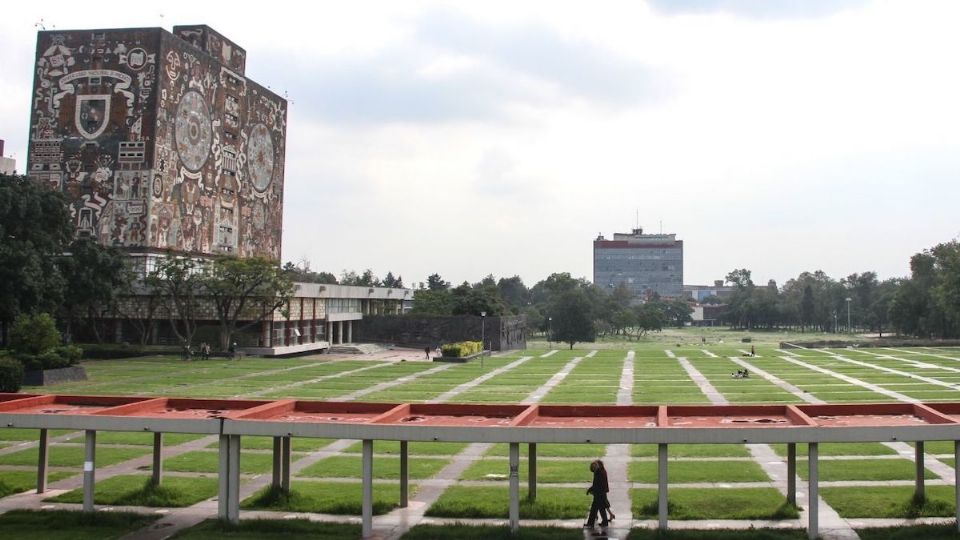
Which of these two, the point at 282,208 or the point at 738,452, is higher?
the point at 282,208

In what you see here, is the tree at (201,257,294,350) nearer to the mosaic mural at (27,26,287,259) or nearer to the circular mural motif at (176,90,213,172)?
the mosaic mural at (27,26,287,259)

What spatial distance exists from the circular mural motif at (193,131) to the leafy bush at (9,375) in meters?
34.7

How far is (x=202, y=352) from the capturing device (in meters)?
62.3

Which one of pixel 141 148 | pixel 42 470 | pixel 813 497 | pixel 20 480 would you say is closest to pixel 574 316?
pixel 141 148

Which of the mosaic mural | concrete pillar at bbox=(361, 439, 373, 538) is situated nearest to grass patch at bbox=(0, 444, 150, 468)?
concrete pillar at bbox=(361, 439, 373, 538)

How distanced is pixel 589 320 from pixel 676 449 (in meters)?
90.4

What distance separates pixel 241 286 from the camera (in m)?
62.2

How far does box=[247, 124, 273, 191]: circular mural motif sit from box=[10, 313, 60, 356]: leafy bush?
3918cm

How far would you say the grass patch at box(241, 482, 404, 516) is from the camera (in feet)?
61.3

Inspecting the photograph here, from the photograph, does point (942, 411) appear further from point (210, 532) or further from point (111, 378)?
point (111, 378)

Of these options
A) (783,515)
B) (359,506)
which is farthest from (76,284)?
(783,515)

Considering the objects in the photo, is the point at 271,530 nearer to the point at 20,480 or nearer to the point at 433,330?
the point at 20,480

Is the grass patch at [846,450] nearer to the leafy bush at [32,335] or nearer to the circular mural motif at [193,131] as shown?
the leafy bush at [32,335]

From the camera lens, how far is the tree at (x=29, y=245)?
4769 cm
